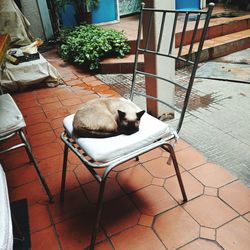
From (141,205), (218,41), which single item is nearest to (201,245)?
(141,205)

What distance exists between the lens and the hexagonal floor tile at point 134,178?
1912 mm

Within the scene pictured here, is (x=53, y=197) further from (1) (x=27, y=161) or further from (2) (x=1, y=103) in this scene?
(2) (x=1, y=103)

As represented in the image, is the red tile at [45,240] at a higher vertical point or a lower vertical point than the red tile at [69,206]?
higher

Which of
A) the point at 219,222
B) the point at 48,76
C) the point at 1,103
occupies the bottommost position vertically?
the point at 48,76

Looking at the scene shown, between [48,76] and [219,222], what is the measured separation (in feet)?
10.5

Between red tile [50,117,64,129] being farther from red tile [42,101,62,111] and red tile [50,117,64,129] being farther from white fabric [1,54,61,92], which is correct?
white fabric [1,54,61,92]

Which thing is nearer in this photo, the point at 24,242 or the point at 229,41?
the point at 24,242

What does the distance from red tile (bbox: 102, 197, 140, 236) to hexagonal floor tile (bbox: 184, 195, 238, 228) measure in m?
0.36

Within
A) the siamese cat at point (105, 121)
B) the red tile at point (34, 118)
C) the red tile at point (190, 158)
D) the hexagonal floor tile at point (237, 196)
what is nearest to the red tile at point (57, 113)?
the red tile at point (34, 118)

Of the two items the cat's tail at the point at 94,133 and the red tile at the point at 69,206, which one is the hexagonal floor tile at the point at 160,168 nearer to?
the red tile at the point at 69,206

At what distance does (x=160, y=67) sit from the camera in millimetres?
2447

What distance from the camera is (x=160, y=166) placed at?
2078 mm

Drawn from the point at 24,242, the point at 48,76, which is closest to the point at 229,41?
the point at 48,76

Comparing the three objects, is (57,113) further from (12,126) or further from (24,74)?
(12,126)
